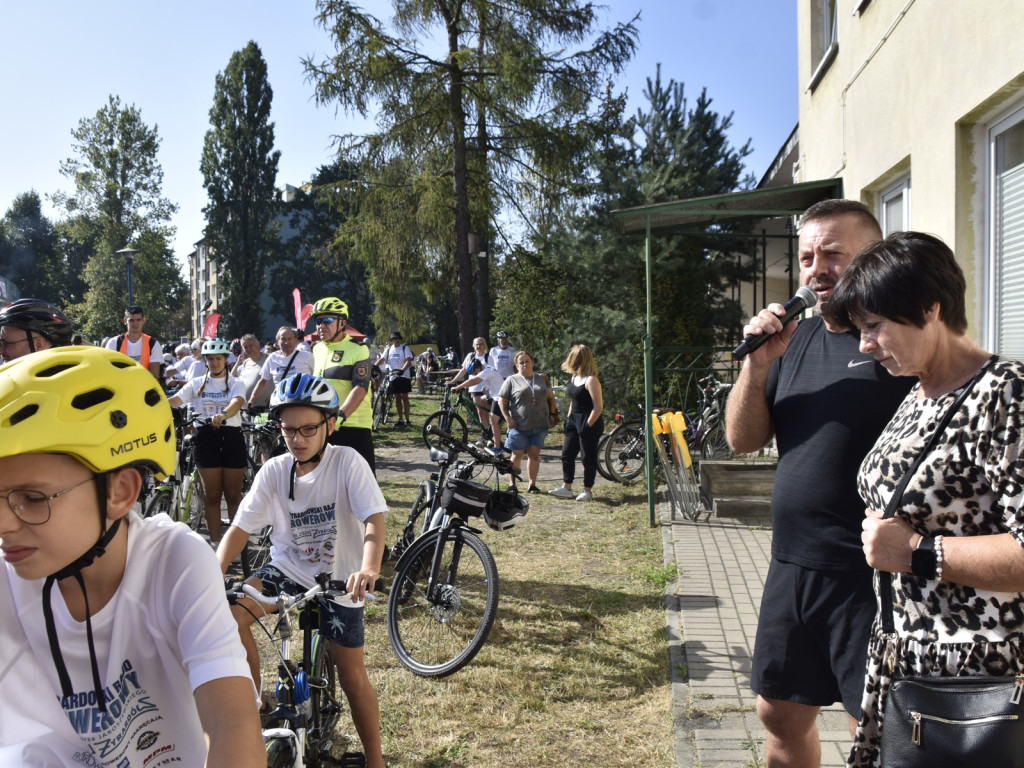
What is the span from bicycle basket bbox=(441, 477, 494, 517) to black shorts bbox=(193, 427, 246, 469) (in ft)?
9.90

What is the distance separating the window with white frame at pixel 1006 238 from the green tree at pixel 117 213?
42651 mm

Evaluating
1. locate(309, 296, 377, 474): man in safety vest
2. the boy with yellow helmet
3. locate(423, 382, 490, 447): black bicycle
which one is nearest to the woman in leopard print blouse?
the boy with yellow helmet

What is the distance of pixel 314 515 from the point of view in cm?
366

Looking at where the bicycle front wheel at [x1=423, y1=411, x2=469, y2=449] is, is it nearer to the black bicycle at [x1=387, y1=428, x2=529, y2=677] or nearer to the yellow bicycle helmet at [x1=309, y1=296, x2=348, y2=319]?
the yellow bicycle helmet at [x1=309, y1=296, x2=348, y2=319]

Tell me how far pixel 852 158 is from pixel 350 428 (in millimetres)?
5111

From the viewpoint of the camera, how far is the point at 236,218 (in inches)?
2098

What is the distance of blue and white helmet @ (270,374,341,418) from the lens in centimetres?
377

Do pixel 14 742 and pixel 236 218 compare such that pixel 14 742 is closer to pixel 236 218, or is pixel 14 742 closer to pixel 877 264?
pixel 877 264

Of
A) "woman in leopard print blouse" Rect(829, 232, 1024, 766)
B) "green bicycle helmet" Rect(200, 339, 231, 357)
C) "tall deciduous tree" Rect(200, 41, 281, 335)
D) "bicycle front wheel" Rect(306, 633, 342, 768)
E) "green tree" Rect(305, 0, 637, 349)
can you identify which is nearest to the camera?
"woman in leopard print blouse" Rect(829, 232, 1024, 766)

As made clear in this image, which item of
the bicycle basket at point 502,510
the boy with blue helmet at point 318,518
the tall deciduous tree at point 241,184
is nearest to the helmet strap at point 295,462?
the boy with blue helmet at point 318,518

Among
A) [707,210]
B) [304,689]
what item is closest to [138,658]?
[304,689]

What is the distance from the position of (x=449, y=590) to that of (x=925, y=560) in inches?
139

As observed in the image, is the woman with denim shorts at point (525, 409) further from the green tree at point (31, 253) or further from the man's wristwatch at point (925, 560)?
the green tree at point (31, 253)

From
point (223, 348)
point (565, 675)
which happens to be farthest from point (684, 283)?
point (565, 675)
